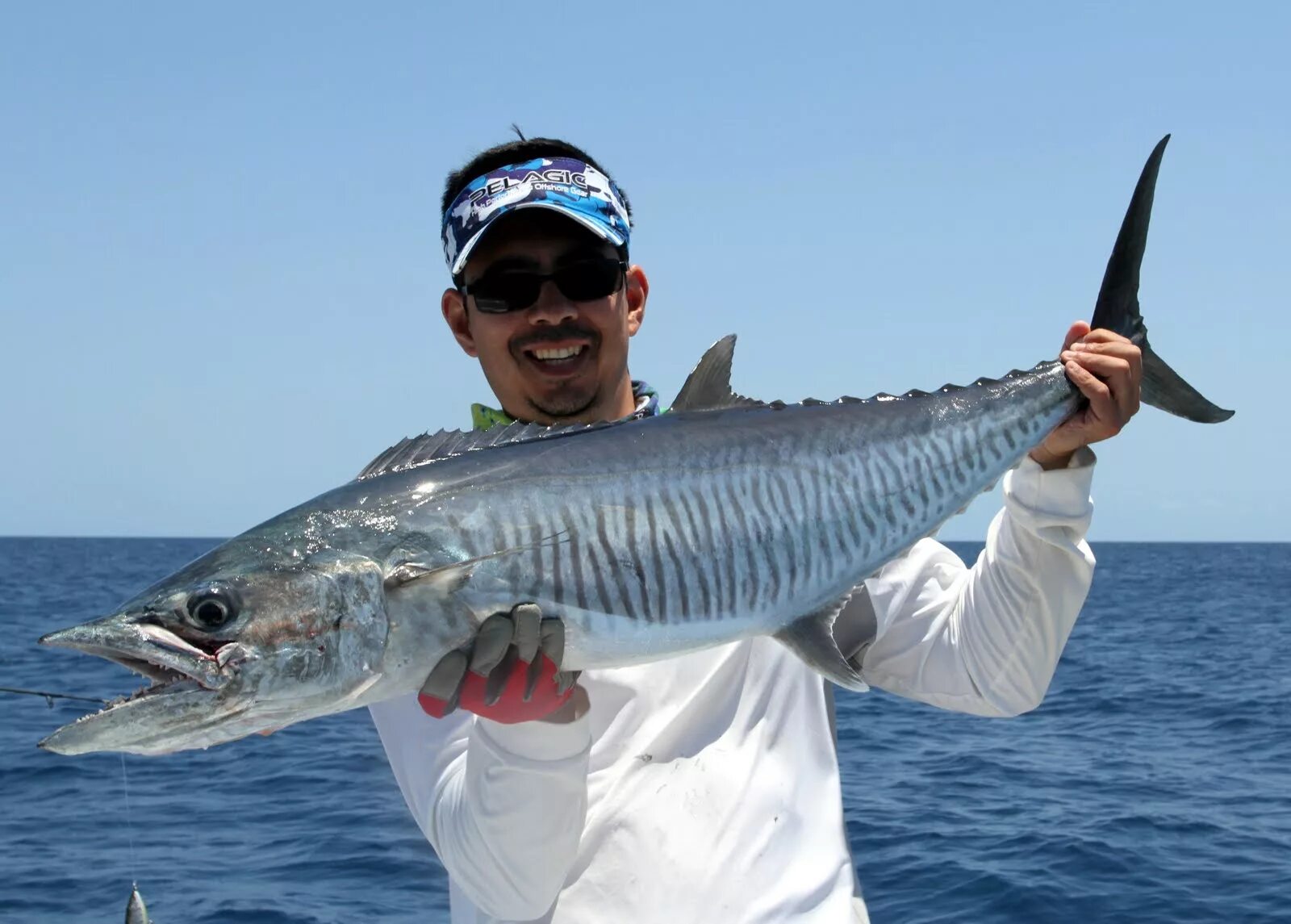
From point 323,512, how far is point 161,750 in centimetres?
58

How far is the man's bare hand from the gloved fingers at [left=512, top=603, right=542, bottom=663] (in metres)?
1.42

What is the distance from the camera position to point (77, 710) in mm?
14188

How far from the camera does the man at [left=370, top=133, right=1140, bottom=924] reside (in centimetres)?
279

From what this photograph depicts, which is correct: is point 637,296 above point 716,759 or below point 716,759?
above

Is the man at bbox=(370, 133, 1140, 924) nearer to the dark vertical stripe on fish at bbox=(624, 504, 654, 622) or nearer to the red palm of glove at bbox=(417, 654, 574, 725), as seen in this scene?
the red palm of glove at bbox=(417, 654, 574, 725)

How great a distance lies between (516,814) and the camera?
9.08ft

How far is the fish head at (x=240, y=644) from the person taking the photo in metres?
2.41

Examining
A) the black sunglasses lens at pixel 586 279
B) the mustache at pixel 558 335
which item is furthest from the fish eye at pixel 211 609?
the black sunglasses lens at pixel 586 279

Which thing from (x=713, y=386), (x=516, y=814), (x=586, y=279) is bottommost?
(x=516, y=814)

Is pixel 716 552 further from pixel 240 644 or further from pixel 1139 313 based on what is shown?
pixel 1139 313

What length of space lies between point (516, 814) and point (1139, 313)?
7.04 ft

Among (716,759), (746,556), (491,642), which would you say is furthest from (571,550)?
(716,759)

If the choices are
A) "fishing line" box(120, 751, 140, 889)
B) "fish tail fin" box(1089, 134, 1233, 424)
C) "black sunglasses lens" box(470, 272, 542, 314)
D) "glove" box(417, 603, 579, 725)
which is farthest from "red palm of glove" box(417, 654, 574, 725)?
"fishing line" box(120, 751, 140, 889)

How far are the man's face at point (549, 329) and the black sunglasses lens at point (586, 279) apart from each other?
14mm
